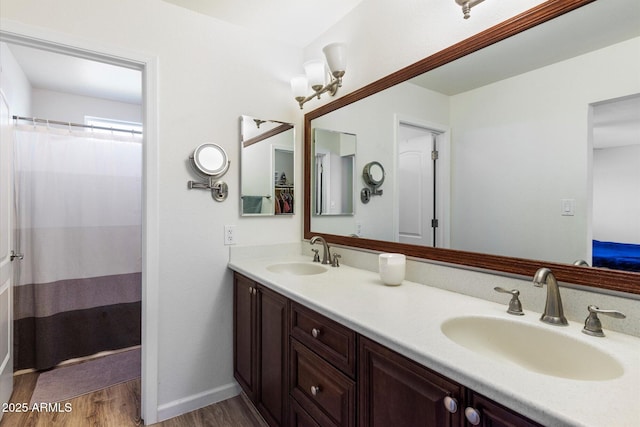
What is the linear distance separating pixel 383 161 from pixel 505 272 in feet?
2.72

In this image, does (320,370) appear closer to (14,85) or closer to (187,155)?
(187,155)

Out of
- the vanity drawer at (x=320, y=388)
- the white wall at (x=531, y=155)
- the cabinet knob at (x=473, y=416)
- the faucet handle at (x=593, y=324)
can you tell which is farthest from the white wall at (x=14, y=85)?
the faucet handle at (x=593, y=324)

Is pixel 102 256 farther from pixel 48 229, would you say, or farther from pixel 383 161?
pixel 383 161

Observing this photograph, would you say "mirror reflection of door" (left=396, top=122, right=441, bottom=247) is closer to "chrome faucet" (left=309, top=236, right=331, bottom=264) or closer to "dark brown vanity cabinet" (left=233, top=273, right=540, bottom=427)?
"chrome faucet" (left=309, top=236, right=331, bottom=264)

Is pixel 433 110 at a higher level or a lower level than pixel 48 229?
higher

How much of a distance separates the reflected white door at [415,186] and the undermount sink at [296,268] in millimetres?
597

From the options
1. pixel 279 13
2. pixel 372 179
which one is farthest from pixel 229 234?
pixel 279 13

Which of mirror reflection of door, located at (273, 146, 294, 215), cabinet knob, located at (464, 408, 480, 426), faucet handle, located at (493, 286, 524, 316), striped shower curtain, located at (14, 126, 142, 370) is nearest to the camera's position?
cabinet knob, located at (464, 408, 480, 426)

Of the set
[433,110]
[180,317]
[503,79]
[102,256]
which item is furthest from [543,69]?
[102,256]

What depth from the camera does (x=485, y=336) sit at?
1.00m

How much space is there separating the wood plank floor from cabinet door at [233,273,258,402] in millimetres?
156

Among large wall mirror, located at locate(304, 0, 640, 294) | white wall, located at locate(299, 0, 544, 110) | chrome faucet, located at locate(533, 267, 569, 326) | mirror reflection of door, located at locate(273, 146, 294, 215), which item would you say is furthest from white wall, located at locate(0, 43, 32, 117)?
chrome faucet, located at locate(533, 267, 569, 326)

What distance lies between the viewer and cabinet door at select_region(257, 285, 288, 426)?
4.57 feet

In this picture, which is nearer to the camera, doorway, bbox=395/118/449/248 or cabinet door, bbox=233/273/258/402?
doorway, bbox=395/118/449/248
